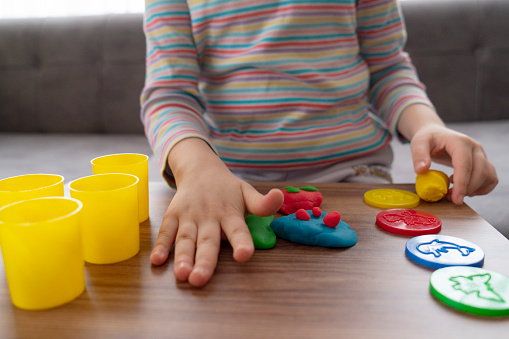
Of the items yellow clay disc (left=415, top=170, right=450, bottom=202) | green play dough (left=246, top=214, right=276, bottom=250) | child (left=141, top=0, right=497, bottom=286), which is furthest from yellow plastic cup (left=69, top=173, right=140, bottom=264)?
yellow clay disc (left=415, top=170, right=450, bottom=202)

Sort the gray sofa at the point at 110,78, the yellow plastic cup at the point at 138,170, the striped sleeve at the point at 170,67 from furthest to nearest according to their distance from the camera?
the gray sofa at the point at 110,78
the striped sleeve at the point at 170,67
the yellow plastic cup at the point at 138,170

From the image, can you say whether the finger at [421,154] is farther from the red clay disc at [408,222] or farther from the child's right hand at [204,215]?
the child's right hand at [204,215]

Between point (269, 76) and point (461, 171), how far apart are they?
0.38 m

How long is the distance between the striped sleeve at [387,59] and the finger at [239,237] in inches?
19.1

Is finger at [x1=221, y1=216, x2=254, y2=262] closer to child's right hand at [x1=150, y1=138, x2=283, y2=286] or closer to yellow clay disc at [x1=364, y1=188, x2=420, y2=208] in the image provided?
child's right hand at [x1=150, y1=138, x2=283, y2=286]

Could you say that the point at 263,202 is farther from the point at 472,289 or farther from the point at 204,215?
the point at 472,289

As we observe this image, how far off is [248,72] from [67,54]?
4.05 ft

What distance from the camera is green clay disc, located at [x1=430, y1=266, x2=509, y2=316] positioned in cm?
35

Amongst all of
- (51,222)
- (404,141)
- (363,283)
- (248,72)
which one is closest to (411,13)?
(404,141)

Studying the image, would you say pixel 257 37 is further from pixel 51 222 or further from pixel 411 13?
pixel 411 13

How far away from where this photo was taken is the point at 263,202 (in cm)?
47

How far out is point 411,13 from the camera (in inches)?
63.4

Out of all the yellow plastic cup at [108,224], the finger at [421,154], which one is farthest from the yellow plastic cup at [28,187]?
the finger at [421,154]

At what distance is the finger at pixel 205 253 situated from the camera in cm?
40
